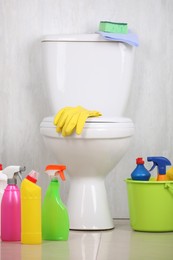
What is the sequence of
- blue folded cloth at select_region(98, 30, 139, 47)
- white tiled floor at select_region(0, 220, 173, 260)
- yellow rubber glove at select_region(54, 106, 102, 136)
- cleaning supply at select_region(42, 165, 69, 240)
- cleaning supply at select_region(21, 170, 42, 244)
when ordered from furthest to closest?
blue folded cloth at select_region(98, 30, 139, 47), yellow rubber glove at select_region(54, 106, 102, 136), cleaning supply at select_region(42, 165, 69, 240), cleaning supply at select_region(21, 170, 42, 244), white tiled floor at select_region(0, 220, 173, 260)

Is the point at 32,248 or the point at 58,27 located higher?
the point at 58,27

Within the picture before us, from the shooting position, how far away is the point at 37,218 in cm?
262

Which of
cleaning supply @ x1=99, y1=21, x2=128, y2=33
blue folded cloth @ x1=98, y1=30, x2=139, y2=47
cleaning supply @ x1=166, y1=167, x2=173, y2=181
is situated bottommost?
cleaning supply @ x1=166, y1=167, x2=173, y2=181

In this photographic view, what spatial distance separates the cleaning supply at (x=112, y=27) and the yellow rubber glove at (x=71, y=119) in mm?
458

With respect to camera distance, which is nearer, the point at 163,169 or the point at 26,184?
the point at 26,184

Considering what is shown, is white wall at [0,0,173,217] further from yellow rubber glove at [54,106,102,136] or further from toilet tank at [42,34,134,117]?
yellow rubber glove at [54,106,102,136]

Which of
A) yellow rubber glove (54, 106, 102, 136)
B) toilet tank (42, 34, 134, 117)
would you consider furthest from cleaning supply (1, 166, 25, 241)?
toilet tank (42, 34, 134, 117)

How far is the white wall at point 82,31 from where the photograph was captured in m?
3.42

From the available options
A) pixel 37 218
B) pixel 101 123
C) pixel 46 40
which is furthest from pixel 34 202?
pixel 46 40

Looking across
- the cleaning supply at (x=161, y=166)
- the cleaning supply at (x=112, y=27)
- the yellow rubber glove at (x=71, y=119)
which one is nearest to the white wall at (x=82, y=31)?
the cleaning supply at (x=112, y=27)

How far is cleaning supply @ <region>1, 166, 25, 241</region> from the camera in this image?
2.65 metres

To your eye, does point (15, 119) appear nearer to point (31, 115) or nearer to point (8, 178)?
point (31, 115)

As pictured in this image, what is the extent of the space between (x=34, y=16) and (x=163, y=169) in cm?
98

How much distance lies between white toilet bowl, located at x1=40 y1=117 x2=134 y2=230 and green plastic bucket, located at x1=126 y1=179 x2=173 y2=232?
0.15 m
